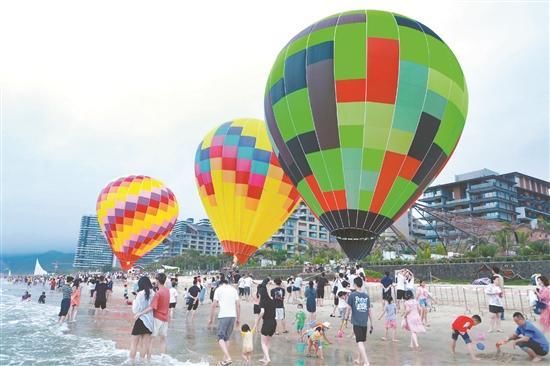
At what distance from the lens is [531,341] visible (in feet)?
27.7

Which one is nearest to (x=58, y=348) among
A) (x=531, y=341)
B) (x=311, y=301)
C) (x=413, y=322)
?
(x=311, y=301)

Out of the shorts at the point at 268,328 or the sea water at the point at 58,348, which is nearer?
the shorts at the point at 268,328

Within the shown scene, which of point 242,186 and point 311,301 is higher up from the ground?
point 242,186

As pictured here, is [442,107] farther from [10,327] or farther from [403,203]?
[10,327]

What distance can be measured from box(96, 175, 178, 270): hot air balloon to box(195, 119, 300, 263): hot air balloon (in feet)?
37.0

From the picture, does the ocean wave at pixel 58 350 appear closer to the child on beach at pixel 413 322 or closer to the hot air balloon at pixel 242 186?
the child on beach at pixel 413 322

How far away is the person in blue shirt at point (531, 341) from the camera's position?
27.5 feet

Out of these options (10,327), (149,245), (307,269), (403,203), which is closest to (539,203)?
(307,269)

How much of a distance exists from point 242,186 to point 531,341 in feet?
58.8

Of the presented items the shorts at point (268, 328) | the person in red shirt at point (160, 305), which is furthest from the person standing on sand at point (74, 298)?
the shorts at point (268, 328)

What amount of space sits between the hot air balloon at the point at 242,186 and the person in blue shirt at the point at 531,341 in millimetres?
17384

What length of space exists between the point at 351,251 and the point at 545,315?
6246mm

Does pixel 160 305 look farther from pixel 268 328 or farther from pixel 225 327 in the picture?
pixel 268 328

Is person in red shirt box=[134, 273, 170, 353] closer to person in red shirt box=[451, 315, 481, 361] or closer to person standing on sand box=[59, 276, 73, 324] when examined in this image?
person in red shirt box=[451, 315, 481, 361]
